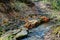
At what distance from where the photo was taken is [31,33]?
8.15m

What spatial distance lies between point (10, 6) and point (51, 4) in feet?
19.4

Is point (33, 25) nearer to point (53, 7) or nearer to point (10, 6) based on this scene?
point (10, 6)

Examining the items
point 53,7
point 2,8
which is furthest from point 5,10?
Answer: point 53,7

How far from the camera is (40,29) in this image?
877 cm

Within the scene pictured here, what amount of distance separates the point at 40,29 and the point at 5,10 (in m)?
3.06

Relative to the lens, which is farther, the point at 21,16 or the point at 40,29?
the point at 21,16

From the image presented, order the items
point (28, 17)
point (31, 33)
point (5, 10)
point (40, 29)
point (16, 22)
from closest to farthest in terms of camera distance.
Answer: point (31, 33) → point (40, 29) → point (16, 22) → point (5, 10) → point (28, 17)

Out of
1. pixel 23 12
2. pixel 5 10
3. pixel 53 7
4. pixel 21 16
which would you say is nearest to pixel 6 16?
pixel 5 10

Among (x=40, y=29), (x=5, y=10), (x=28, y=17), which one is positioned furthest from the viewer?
(x=28, y=17)

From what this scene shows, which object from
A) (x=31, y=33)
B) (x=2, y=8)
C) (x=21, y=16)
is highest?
(x=2, y=8)

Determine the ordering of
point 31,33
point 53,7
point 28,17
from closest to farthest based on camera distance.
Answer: point 31,33
point 28,17
point 53,7

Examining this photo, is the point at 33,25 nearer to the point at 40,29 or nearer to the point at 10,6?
the point at 40,29

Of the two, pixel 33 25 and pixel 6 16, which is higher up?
pixel 6 16

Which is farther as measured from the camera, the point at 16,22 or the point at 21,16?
the point at 21,16
